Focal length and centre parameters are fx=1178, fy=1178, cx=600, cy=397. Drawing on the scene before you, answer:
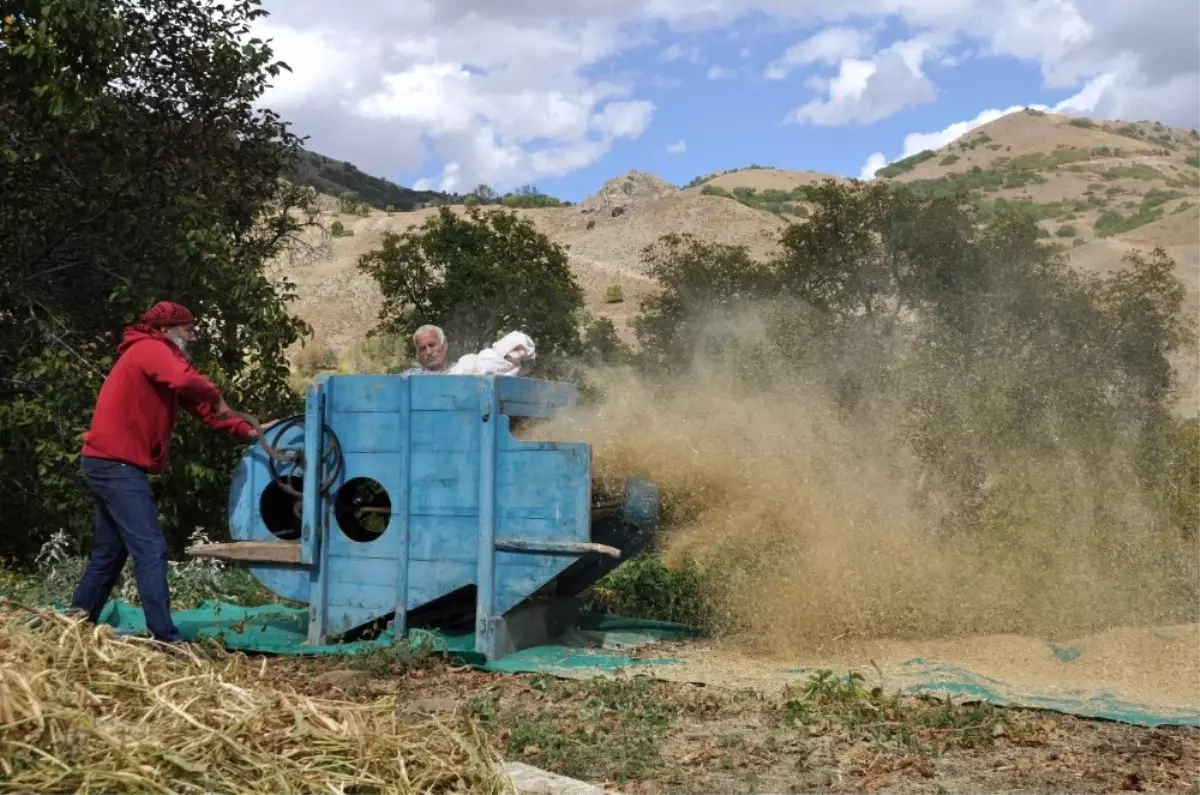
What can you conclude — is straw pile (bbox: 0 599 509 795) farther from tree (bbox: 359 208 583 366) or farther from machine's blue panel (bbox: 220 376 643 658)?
tree (bbox: 359 208 583 366)

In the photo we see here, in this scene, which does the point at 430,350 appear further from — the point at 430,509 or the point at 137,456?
the point at 137,456

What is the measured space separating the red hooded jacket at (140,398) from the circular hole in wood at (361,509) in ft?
3.96

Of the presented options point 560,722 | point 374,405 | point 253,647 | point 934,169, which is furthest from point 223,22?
point 934,169

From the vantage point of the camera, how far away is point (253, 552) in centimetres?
682

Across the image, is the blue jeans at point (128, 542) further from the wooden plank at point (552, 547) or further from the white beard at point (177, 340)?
the wooden plank at point (552, 547)

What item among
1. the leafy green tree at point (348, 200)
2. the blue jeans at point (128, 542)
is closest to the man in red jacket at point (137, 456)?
the blue jeans at point (128, 542)

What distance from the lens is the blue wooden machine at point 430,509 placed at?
638 centimetres

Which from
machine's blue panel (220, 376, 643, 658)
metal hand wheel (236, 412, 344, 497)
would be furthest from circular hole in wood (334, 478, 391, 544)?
metal hand wheel (236, 412, 344, 497)

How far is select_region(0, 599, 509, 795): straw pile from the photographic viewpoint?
239cm

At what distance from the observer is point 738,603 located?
281 inches

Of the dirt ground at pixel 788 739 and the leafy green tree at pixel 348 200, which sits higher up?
the leafy green tree at pixel 348 200

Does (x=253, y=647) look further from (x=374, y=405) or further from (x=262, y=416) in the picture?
(x=262, y=416)

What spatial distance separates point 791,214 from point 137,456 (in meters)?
50.5

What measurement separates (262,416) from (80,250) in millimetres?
1956
